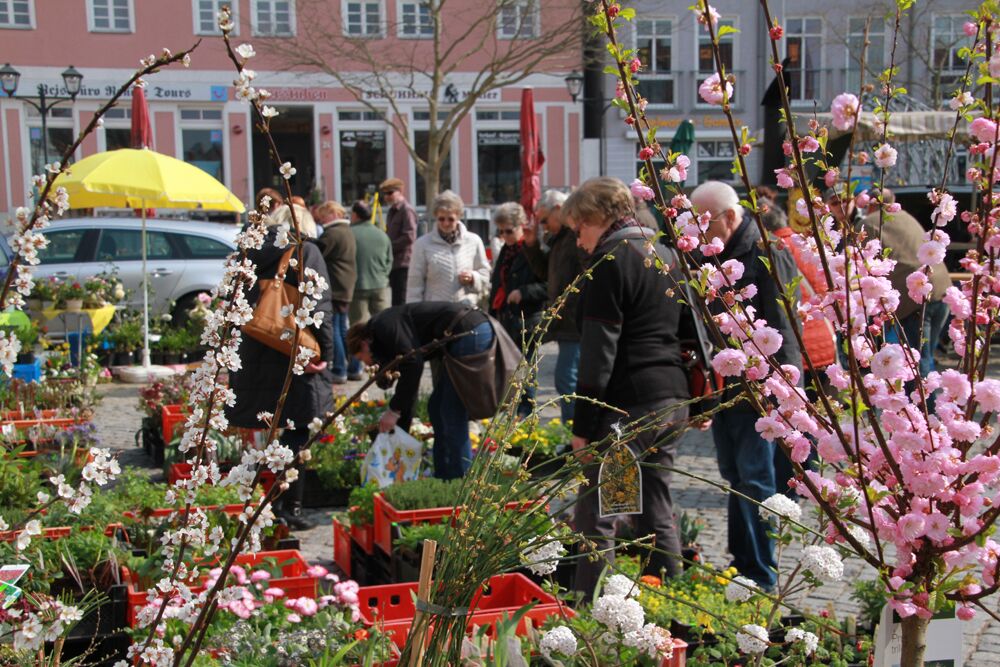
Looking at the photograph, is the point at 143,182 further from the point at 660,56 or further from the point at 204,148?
the point at 660,56

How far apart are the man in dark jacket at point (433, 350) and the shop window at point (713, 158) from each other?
25502 mm

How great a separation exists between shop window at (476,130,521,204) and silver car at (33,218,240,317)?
17.9 metres


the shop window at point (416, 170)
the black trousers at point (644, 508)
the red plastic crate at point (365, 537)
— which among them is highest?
the shop window at point (416, 170)

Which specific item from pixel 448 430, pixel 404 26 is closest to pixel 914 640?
pixel 448 430

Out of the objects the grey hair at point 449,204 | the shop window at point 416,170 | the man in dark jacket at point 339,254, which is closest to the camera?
the grey hair at point 449,204

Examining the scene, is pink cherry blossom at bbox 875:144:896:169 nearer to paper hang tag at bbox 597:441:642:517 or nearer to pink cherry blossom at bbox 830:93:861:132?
pink cherry blossom at bbox 830:93:861:132

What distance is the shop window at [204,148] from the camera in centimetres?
2961

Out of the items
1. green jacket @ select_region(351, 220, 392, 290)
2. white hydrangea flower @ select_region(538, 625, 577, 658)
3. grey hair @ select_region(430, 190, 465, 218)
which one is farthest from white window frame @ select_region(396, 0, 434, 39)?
white hydrangea flower @ select_region(538, 625, 577, 658)

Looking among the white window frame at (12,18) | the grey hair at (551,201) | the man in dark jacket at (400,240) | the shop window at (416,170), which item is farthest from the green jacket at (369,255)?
the white window frame at (12,18)

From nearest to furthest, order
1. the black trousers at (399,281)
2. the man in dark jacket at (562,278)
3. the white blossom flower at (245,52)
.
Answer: the white blossom flower at (245,52) < the man in dark jacket at (562,278) < the black trousers at (399,281)

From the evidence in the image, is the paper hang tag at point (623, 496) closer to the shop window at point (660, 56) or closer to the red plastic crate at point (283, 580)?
the red plastic crate at point (283, 580)

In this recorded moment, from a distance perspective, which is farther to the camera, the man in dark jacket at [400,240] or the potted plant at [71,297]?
the man in dark jacket at [400,240]

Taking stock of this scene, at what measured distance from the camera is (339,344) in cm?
1096

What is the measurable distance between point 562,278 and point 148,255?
26.0ft
